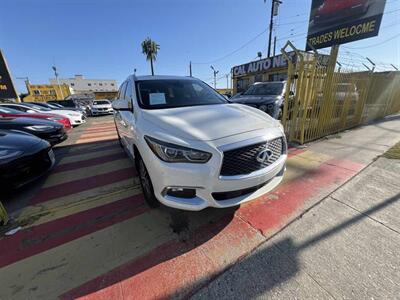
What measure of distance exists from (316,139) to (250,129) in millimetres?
4736

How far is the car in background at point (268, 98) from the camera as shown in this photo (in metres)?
6.73

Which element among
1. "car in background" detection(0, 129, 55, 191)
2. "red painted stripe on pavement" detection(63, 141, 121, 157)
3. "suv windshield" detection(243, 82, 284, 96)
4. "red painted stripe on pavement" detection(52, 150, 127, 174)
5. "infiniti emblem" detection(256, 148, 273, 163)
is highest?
"suv windshield" detection(243, 82, 284, 96)

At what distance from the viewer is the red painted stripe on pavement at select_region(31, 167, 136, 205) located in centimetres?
329

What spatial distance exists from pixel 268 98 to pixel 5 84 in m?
21.8

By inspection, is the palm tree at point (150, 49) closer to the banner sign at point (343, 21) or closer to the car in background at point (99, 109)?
the car in background at point (99, 109)

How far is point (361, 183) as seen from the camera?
Result: 10.9ft

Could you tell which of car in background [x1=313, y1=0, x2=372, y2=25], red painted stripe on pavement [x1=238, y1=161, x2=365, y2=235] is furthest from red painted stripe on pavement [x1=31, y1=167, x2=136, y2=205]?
car in background [x1=313, y1=0, x2=372, y2=25]

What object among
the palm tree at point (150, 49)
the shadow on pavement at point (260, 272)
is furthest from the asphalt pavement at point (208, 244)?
the palm tree at point (150, 49)

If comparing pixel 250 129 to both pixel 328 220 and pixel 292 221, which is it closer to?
pixel 292 221

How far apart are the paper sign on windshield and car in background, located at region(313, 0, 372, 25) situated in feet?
24.9

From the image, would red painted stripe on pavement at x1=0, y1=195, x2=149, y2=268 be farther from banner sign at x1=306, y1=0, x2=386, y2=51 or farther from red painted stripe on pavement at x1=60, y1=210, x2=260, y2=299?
banner sign at x1=306, y1=0, x2=386, y2=51

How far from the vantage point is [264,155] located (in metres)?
2.18

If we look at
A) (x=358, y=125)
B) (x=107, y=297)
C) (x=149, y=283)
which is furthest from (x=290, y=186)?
(x=358, y=125)

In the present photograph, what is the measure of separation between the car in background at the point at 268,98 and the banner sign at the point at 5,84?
20.5m
